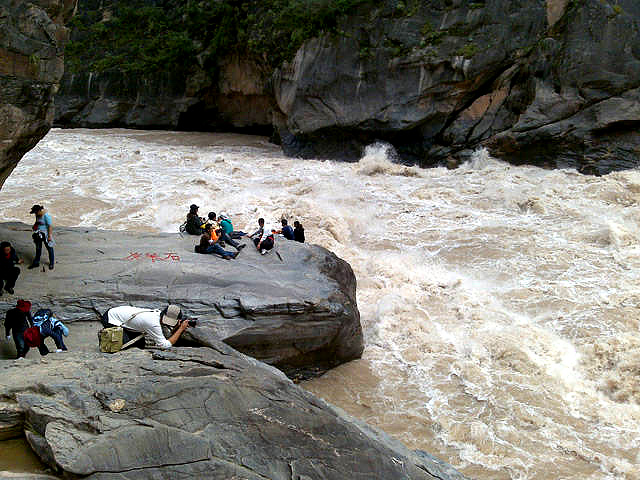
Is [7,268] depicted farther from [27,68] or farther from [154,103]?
[154,103]

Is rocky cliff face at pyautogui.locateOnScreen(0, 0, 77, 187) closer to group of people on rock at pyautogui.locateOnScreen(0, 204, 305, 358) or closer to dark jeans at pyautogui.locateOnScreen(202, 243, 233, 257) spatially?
group of people on rock at pyautogui.locateOnScreen(0, 204, 305, 358)

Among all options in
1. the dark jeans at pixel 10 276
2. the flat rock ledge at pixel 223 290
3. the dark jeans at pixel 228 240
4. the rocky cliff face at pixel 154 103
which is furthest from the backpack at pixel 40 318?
the rocky cliff face at pixel 154 103

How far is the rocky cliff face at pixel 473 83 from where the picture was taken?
1928cm

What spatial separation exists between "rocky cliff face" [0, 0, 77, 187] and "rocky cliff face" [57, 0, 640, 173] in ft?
50.9

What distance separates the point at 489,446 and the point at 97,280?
6189mm

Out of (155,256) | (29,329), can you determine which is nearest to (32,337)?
(29,329)

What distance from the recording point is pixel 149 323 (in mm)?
5836

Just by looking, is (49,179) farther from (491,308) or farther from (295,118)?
(491,308)

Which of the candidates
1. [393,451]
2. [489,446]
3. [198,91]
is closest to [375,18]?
[198,91]

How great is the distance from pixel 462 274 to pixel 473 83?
11211 mm

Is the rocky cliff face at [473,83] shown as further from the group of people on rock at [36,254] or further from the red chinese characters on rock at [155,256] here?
the group of people on rock at [36,254]

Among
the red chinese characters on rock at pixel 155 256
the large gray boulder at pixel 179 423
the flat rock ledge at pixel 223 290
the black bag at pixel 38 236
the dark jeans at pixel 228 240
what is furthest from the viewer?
the dark jeans at pixel 228 240

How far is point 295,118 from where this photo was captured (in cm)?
2458

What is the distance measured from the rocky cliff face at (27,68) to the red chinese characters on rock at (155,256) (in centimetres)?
233
